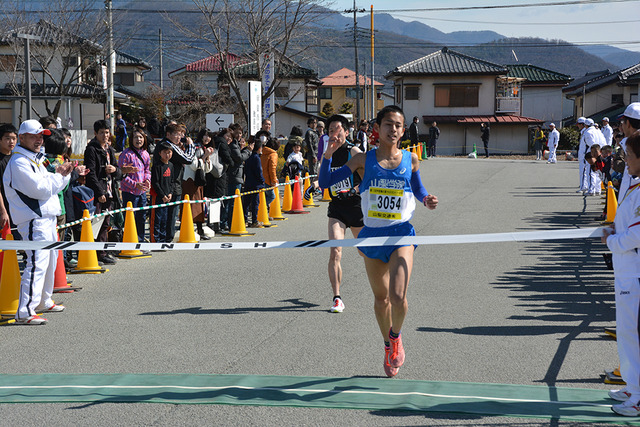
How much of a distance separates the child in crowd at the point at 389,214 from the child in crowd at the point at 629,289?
4.55ft

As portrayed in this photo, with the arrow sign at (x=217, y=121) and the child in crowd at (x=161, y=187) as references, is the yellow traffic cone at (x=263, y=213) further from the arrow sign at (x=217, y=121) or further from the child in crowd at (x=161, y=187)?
the arrow sign at (x=217, y=121)

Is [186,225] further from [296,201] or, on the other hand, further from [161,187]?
[296,201]

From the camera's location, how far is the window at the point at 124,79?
6712cm

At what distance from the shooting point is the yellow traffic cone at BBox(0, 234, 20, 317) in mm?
7680

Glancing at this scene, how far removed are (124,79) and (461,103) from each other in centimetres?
3154

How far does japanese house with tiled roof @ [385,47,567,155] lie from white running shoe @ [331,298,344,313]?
5112 cm

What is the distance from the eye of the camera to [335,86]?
101938mm

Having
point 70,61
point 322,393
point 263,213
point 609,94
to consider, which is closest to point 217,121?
point 263,213

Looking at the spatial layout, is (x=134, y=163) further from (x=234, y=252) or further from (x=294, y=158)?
(x=294, y=158)

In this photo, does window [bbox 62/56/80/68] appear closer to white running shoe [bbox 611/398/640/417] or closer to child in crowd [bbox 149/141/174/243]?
child in crowd [bbox 149/141/174/243]

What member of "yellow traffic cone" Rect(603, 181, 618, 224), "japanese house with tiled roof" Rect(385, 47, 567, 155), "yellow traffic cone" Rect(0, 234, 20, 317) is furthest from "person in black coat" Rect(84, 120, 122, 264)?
"japanese house with tiled roof" Rect(385, 47, 567, 155)

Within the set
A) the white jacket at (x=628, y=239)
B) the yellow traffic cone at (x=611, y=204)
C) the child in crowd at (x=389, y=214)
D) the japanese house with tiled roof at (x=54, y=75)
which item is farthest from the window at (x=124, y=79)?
the white jacket at (x=628, y=239)

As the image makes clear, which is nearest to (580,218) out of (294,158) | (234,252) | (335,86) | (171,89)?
(294,158)

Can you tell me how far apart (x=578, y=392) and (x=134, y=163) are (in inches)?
335
